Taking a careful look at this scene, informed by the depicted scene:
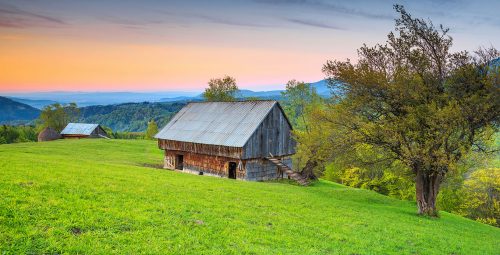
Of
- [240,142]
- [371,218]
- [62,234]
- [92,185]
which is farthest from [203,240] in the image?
[240,142]

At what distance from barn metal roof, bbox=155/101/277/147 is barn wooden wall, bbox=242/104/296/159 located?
0.97m

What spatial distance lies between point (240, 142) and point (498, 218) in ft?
164

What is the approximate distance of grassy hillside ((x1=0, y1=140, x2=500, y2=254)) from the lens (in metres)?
12.5

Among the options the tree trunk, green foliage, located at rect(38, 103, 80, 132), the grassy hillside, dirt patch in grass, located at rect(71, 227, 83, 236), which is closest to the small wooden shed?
green foliage, located at rect(38, 103, 80, 132)

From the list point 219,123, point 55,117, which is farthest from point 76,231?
point 55,117

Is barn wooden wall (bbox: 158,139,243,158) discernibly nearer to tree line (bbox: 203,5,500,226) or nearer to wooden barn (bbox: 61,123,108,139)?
tree line (bbox: 203,5,500,226)

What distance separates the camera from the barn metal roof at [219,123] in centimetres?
4391

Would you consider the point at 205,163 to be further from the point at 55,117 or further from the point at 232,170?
the point at 55,117

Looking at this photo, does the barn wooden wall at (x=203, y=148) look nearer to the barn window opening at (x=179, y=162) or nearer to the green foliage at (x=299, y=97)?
the barn window opening at (x=179, y=162)

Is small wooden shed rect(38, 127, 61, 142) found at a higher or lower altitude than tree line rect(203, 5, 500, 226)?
lower

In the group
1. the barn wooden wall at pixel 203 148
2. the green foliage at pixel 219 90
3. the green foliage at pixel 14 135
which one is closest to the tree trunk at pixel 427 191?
the barn wooden wall at pixel 203 148

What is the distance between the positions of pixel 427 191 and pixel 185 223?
74.5 ft

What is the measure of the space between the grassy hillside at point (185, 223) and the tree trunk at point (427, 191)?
3.26m

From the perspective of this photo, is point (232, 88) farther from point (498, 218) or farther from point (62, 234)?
point (62, 234)
